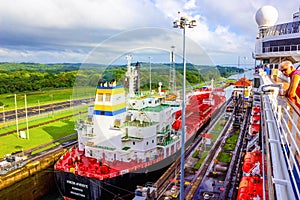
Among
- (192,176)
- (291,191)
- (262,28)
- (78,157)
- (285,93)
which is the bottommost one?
(192,176)

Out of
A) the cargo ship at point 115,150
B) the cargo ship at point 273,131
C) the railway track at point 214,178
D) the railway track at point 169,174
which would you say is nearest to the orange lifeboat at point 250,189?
the cargo ship at point 273,131

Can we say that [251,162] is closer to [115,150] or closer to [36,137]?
[115,150]

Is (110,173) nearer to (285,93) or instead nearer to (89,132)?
(89,132)

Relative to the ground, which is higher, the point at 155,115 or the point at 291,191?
the point at 291,191

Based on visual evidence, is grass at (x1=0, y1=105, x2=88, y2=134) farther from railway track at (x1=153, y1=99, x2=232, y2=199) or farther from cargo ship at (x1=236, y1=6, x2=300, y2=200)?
cargo ship at (x1=236, y1=6, x2=300, y2=200)

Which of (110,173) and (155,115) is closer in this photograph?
(110,173)

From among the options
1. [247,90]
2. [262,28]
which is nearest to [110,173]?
[262,28]

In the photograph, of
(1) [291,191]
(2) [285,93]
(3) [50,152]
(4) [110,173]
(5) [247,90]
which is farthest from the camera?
(5) [247,90]

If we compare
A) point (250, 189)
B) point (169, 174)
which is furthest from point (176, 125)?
point (250, 189)
